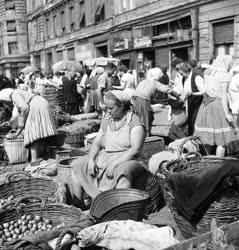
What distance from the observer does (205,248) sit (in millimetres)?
3039

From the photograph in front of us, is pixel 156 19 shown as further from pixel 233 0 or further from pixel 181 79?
pixel 181 79

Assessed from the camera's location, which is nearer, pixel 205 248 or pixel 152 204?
pixel 205 248

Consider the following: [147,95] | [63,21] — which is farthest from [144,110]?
[63,21]

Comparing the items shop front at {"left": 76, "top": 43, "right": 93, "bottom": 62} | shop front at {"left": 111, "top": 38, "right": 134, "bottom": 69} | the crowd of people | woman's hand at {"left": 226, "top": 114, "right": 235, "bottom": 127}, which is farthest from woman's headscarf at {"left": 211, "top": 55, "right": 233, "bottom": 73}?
shop front at {"left": 76, "top": 43, "right": 93, "bottom": 62}

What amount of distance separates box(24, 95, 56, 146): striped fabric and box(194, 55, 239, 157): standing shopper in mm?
2772

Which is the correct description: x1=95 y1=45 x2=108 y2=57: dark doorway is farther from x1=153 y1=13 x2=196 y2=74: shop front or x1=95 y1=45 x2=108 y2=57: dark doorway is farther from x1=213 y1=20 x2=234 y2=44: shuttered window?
x1=213 y1=20 x2=234 y2=44: shuttered window

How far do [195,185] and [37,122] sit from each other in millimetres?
4666

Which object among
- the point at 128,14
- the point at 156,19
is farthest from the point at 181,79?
the point at 128,14

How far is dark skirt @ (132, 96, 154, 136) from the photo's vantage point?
8.62 m

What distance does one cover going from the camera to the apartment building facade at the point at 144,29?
1622 centimetres

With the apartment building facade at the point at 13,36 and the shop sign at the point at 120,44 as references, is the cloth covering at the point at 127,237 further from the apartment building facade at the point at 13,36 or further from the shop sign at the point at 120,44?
the apartment building facade at the point at 13,36

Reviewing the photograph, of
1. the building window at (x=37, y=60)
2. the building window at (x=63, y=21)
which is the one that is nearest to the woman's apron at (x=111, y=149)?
the building window at (x=63, y=21)

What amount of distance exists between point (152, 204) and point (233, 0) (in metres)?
11.8

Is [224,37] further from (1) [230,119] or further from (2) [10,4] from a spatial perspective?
(2) [10,4]
